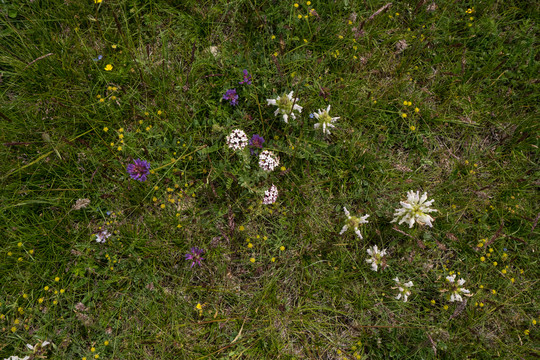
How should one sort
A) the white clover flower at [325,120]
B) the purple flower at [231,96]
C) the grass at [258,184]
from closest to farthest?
the grass at [258,184] → the white clover flower at [325,120] → the purple flower at [231,96]

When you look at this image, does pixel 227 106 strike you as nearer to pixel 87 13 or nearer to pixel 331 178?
pixel 331 178

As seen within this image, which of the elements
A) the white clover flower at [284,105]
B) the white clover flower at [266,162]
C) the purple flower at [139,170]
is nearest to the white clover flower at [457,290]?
the white clover flower at [266,162]

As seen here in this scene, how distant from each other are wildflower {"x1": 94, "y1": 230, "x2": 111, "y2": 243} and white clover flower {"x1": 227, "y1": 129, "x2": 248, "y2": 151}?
55.8 inches

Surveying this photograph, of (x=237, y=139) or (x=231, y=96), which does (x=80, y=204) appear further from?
(x=231, y=96)

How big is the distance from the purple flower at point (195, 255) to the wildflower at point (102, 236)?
30.6 inches

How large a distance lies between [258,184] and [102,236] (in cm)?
154

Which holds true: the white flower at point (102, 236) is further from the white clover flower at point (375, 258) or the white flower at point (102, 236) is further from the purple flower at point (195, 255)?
the white clover flower at point (375, 258)

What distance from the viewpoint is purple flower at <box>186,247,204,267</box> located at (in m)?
3.05

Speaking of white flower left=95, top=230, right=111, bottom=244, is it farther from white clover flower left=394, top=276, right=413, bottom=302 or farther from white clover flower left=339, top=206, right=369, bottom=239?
white clover flower left=394, top=276, right=413, bottom=302

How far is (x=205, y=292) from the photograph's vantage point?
3143 mm

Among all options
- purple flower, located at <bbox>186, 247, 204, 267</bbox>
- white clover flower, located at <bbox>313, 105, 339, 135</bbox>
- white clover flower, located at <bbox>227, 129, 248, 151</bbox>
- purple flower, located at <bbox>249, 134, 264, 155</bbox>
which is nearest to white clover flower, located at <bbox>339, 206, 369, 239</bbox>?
white clover flower, located at <bbox>313, 105, 339, 135</bbox>

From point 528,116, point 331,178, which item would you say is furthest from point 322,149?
point 528,116

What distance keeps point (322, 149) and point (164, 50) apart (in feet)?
6.32

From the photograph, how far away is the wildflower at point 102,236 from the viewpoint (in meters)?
3.07
